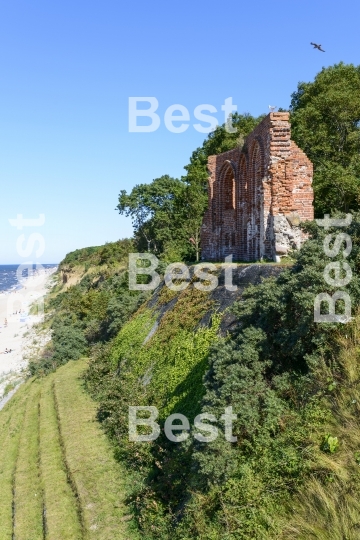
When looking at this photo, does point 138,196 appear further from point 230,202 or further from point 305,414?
point 305,414

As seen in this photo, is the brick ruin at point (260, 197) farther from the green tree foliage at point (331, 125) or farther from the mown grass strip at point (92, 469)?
the mown grass strip at point (92, 469)

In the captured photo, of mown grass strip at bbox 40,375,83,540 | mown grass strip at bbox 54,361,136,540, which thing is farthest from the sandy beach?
mown grass strip at bbox 40,375,83,540

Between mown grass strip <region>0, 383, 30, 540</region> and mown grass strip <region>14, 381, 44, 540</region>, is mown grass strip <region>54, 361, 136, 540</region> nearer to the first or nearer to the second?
mown grass strip <region>14, 381, 44, 540</region>

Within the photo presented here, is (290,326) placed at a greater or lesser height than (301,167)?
lesser

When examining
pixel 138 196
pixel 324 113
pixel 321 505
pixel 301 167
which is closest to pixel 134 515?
pixel 321 505

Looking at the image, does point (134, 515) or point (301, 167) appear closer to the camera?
point (134, 515)

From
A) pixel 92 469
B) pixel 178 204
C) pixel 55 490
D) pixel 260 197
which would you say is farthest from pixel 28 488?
pixel 178 204

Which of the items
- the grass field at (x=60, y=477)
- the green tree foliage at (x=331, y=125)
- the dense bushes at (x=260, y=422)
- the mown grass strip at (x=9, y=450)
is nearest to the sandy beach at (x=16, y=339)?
the mown grass strip at (x=9, y=450)

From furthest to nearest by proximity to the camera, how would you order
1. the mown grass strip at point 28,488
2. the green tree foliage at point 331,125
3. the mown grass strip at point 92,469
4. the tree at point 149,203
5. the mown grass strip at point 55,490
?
the tree at point 149,203 < the green tree foliage at point 331,125 < the mown grass strip at point 28,488 < the mown grass strip at point 55,490 < the mown grass strip at point 92,469

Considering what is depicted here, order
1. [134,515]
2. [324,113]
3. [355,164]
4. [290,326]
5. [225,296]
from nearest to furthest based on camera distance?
[290,326], [134,515], [225,296], [355,164], [324,113]
